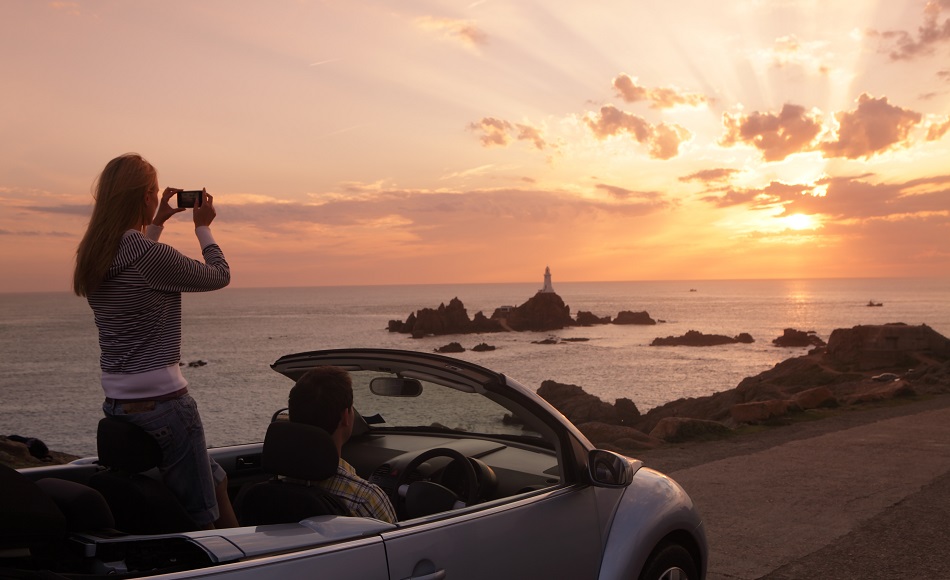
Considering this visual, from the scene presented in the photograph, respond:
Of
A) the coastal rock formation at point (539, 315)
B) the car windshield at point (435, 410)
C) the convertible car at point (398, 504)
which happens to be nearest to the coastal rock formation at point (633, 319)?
the coastal rock formation at point (539, 315)

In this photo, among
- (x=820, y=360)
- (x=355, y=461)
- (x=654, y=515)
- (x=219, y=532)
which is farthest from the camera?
(x=820, y=360)

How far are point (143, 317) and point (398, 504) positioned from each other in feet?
4.63

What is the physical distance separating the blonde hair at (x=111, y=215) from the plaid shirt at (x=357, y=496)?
1.22 m

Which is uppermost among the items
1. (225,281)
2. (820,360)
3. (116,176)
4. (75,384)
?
(116,176)

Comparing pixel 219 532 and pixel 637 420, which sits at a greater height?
pixel 219 532

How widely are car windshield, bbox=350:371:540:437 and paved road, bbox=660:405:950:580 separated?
2497mm

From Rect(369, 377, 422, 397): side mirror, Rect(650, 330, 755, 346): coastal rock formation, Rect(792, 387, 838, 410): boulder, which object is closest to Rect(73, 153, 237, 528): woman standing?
Rect(369, 377, 422, 397): side mirror

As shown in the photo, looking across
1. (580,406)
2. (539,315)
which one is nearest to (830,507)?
(580,406)

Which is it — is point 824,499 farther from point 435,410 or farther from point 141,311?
point 141,311

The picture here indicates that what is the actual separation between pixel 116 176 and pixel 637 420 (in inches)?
969

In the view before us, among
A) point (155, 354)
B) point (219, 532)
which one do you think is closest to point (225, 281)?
point (155, 354)

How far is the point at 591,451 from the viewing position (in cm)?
349

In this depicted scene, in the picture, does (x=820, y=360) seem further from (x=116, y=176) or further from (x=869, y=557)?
(x=116, y=176)

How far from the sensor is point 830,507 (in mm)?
7469
